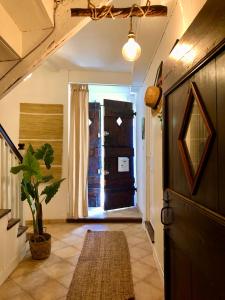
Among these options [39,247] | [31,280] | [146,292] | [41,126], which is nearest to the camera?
[146,292]

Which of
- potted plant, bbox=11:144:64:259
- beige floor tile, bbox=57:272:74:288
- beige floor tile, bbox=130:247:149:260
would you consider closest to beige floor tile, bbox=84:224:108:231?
beige floor tile, bbox=130:247:149:260

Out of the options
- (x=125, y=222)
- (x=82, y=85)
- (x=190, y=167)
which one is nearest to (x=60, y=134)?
(x=82, y=85)

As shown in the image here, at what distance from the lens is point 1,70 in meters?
1.92

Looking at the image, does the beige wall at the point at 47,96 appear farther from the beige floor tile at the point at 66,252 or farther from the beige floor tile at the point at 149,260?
the beige floor tile at the point at 149,260

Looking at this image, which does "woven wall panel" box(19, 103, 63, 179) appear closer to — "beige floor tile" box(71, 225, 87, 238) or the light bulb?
"beige floor tile" box(71, 225, 87, 238)

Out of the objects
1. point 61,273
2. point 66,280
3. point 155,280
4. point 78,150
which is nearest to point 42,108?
point 78,150

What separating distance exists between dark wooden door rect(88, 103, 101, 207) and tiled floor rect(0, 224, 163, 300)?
168 centimetres

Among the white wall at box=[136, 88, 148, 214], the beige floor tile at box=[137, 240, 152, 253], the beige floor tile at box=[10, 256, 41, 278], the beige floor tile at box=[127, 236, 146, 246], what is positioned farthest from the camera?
the white wall at box=[136, 88, 148, 214]

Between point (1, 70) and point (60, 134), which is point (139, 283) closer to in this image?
point (1, 70)

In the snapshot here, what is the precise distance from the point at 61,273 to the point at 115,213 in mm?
2279

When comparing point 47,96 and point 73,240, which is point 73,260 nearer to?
point 73,240

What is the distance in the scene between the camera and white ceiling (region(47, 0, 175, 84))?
238cm

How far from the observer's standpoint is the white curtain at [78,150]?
437 centimetres

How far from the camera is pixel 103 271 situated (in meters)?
2.52
